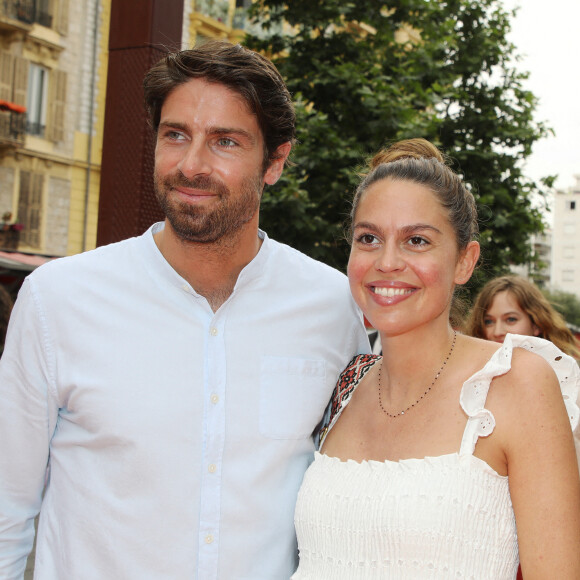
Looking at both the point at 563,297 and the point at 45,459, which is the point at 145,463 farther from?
the point at 563,297

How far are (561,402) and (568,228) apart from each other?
329 ft

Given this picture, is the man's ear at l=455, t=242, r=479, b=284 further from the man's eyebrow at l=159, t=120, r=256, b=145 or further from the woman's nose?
the man's eyebrow at l=159, t=120, r=256, b=145

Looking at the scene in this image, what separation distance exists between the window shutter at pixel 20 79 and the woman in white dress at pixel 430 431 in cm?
1686

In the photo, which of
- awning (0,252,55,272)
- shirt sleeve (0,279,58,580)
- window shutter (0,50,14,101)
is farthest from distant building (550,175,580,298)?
shirt sleeve (0,279,58,580)

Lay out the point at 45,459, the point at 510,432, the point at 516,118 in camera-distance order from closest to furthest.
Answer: the point at 510,432 → the point at 45,459 → the point at 516,118

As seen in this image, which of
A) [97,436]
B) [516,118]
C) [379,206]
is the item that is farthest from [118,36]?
[516,118]

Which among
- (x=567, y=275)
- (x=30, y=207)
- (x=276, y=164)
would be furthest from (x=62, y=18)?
(x=567, y=275)

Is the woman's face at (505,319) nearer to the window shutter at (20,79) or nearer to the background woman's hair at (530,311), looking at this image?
the background woman's hair at (530,311)

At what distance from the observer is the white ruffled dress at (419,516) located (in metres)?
1.98

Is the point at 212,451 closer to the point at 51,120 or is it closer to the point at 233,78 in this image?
the point at 233,78

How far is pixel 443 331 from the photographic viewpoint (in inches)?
93.0

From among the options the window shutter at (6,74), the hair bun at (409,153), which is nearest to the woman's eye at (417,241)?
the hair bun at (409,153)

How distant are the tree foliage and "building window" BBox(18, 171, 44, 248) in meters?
8.46

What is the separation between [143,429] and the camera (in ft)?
6.74
